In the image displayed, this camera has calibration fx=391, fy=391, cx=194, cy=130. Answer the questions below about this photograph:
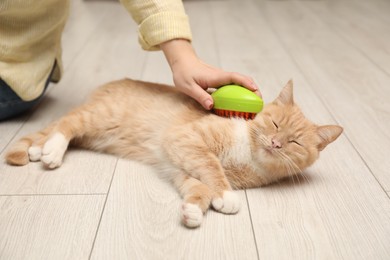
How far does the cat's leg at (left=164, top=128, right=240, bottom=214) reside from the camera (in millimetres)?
1151

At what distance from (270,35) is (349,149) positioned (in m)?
1.66

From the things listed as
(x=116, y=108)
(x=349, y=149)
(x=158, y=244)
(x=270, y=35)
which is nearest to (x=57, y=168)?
(x=116, y=108)

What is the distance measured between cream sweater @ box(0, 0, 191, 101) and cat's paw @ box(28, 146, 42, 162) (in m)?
0.34

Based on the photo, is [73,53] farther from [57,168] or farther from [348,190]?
[348,190]

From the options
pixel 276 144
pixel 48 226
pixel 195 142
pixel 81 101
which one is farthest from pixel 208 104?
pixel 81 101

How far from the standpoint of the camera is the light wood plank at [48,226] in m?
1.00

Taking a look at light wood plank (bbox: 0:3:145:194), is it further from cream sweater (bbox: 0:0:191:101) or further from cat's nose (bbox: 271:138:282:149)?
cat's nose (bbox: 271:138:282:149)

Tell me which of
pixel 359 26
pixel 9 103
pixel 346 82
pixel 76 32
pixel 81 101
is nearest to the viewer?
pixel 9 103

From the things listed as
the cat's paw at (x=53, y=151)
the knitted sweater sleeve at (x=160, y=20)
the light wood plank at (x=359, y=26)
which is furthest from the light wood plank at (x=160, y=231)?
the light wood plank at (x=359, y=26)

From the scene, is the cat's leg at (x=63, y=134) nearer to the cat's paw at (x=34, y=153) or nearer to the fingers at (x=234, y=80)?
the cat's paw at (x=34, y=153)

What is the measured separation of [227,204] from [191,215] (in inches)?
4.9

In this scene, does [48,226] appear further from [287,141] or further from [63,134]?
[287,141]

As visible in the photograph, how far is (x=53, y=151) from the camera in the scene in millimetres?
1338

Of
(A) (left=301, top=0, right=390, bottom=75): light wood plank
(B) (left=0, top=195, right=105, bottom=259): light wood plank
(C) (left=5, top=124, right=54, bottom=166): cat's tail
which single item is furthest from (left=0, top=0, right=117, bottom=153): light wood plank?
(A) (left=301, top=0, right=390, bottom=75): light wood plank
